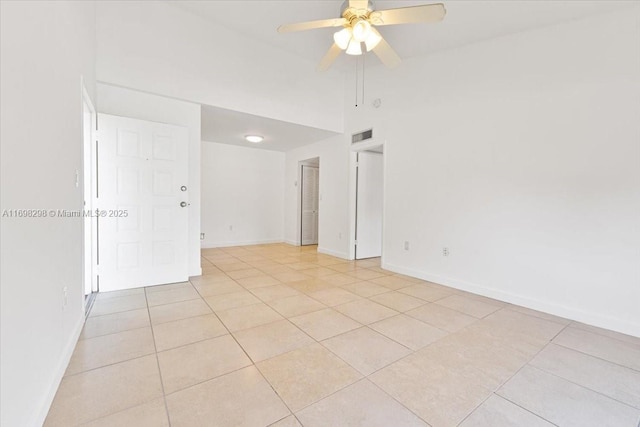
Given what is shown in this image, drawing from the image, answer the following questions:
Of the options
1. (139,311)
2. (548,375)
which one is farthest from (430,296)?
(139,311)

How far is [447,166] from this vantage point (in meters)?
3.43

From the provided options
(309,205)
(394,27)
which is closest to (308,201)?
(309,205)

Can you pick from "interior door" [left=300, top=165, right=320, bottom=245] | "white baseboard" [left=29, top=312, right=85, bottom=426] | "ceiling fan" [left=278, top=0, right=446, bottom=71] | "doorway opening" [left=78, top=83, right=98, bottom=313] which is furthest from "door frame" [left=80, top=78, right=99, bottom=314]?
"interior door" [left=300, top=165, right=320, bottom=245]

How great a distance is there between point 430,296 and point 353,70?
3663 millimetres

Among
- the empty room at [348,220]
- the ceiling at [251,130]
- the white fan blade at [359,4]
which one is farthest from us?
the ceiling at [251,130]

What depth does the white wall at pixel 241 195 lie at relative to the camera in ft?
19.2

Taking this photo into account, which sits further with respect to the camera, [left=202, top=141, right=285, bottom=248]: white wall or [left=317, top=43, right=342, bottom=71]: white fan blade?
[left=202, top=141, right=285, bottom=248]: white wall

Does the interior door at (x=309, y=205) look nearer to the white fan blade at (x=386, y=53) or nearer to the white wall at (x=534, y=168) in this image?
the white wall at (x=534, y=168)

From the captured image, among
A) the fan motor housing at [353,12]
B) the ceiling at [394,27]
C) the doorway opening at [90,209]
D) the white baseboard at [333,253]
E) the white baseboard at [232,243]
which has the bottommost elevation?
the white baseboard at [333,253]

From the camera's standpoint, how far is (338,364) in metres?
1.74

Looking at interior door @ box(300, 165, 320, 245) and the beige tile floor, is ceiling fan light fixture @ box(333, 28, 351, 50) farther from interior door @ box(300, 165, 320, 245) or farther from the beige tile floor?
interior door @ box(300, 165, 320, 245)

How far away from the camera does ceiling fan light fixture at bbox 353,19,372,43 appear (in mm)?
2236

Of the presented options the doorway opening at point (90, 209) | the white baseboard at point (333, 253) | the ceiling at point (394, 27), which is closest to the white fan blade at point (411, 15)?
the ceiling at point (394, 27)

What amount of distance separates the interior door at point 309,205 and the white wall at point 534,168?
3.02 m
